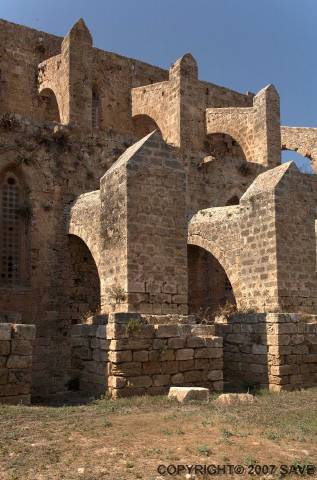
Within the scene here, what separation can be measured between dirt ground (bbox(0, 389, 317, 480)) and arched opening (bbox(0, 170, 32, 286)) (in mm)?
6232

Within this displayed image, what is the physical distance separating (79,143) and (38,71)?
6.52 m

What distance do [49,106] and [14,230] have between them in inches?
315

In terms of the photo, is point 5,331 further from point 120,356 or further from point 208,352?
point 208,352

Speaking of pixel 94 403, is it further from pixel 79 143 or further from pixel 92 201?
pixel 79 143

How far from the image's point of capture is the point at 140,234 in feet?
31.0

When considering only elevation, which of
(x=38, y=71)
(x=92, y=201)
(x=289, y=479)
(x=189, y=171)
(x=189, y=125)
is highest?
(x=38, y=71)

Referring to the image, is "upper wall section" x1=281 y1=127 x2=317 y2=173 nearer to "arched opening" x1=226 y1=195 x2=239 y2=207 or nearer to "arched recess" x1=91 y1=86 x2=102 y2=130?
"arched opening" x1=226 y1=195 x2=239 y2=207

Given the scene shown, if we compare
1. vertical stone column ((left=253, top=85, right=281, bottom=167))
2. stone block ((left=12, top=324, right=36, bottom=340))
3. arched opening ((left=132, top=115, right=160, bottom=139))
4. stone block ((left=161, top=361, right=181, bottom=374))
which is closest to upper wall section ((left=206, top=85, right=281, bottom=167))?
vertical stone column ((left=253, top=85, right=281, bottom=167))

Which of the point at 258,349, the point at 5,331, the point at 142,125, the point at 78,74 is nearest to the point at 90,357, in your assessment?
the point at 5,331

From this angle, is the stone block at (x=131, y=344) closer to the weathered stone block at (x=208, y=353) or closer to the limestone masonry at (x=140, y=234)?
the limestone masonry at (x=140, y=234)

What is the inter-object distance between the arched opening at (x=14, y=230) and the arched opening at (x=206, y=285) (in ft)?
16.6

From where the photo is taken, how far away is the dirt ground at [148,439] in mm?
5156

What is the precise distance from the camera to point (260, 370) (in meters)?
10.4

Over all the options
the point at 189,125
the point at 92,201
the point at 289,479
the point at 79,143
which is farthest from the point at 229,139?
the point at 289,479
